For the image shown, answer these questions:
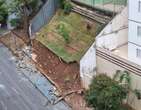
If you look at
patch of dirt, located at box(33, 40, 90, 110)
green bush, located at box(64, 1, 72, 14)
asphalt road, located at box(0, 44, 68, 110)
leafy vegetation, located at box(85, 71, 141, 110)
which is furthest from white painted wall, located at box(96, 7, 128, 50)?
green bush, located at box(64, 1, 72, 14)

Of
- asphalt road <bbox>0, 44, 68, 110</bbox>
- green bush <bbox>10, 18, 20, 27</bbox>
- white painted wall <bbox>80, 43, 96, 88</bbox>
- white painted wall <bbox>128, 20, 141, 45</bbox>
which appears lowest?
asphalt road <bbox>0, 44, 68, 110</bbox>

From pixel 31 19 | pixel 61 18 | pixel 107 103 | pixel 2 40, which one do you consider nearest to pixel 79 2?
pixel 61 18

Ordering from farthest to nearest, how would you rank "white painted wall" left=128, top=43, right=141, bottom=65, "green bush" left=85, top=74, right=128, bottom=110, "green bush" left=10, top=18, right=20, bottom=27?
"green bush" left=10, top=18, right=20, bottom=27
"white painted wall" left=128, top=43, right=141, bottom=65
"green bush" left=85, top=74, right=128, bottom=110

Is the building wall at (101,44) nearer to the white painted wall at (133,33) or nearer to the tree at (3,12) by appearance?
the white painted wall at (133,33)

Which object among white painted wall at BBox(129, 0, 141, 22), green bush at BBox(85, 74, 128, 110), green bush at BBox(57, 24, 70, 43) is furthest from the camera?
green bush at BBox(57, 24, 70, 43)

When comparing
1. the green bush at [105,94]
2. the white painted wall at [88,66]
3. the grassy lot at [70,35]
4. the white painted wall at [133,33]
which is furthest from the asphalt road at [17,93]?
the white painted wall at [133,33]

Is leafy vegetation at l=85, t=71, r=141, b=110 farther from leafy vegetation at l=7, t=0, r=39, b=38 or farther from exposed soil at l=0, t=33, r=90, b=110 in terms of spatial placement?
leafy vegetation at l=7, t=0, r=39, b=38

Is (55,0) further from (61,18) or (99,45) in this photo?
(99,45)
